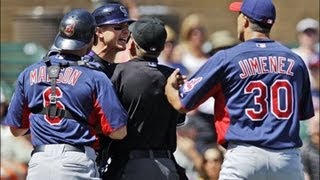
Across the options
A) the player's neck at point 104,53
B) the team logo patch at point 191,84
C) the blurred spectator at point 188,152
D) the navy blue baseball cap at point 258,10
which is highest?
the navy blue baseball cap at point 258,10

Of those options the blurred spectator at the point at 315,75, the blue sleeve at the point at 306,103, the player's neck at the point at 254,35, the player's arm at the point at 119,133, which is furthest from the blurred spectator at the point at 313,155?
the player's arm at the point at 119,133

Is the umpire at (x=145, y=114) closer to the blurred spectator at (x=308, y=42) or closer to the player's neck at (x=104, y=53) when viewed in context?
the player's neck at (x=104, y=53)

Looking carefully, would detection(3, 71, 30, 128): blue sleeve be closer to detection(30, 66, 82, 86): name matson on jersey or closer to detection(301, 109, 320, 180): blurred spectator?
detection(30, 66, 82, 86): name matson on jersey

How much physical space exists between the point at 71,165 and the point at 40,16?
878 centimetres

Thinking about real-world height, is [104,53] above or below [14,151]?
above

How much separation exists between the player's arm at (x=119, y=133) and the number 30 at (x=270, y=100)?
851 millimetres

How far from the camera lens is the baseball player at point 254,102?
25.2 ft

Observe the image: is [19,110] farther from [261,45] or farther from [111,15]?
[261,45]

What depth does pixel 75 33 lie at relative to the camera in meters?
7.85

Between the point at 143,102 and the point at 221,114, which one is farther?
the point at 143,102

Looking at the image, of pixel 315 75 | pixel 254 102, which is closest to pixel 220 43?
pixel 315 75

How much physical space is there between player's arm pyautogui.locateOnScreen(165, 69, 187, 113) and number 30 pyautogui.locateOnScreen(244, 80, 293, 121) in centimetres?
47

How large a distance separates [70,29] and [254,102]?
1383 millimetres

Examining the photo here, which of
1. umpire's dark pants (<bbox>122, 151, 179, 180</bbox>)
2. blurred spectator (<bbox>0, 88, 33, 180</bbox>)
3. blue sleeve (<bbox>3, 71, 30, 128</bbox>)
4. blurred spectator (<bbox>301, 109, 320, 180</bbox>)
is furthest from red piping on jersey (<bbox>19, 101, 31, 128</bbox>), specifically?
blurred spectator (<bbox>0, 88, 33, 180</bbox>)
